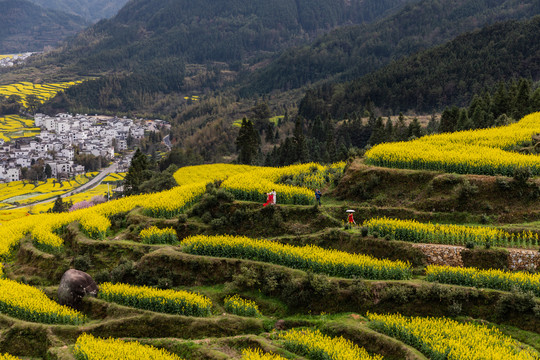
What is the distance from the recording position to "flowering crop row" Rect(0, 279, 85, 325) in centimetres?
2048

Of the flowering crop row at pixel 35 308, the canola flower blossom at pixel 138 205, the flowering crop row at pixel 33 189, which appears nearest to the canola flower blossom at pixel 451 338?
the canola flower blossom at pixel 138 205

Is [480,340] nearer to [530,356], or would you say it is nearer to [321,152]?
[530,356]

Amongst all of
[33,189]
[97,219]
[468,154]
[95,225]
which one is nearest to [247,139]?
[97,219]

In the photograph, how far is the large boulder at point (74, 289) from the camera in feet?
70.3

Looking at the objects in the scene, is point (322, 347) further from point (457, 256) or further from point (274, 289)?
point (457, 256)

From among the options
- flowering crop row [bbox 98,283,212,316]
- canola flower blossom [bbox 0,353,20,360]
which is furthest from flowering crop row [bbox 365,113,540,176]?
canola flower blossom [bbox 0,353,20,360]

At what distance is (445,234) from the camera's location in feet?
71.8

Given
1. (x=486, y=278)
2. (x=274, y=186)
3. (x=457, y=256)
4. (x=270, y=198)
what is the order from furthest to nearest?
(x=274, y=186), (x=270, y=198), (x=457, y=256), (x=486, y=278)

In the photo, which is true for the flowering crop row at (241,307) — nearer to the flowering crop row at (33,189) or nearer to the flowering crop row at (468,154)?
the flowering crop row at (468,154)

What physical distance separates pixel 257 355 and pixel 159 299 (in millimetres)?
6605

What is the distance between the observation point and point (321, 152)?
7212 cm

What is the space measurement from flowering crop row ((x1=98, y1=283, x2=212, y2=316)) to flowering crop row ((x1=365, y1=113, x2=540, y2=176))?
1569cm

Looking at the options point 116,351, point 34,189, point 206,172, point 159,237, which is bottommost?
point 34,189

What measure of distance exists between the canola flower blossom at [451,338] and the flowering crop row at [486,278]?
2.14m
